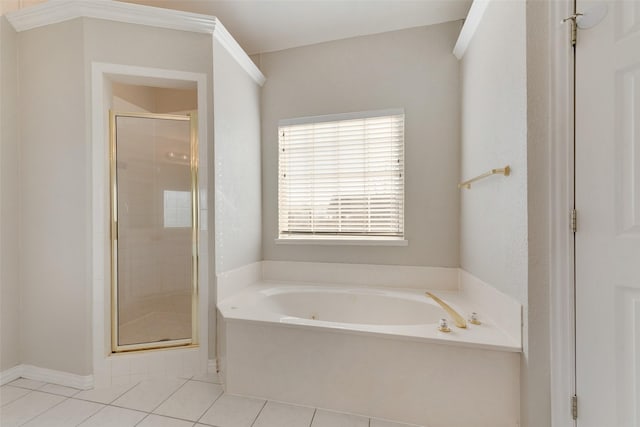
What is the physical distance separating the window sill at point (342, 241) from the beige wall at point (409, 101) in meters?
0.06

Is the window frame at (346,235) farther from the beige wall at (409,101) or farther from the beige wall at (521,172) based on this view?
the beige wall at (521,172)

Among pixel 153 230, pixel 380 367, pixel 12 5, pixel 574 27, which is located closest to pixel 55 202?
pixel 153 230

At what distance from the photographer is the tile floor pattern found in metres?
1.39

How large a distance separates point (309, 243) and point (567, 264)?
1716mm

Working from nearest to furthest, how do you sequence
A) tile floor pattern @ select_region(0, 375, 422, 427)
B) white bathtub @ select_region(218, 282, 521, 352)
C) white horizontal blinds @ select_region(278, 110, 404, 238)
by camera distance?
tile floor pattern @ select_region(0, 375, 422, 427)
white bathtub @ select_region(218, 282, 521, 352)
white horizontal blinds @ select_region(278, 110, 404, 238)

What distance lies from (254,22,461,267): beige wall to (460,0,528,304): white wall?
17cm

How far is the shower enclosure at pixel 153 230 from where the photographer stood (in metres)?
1.85

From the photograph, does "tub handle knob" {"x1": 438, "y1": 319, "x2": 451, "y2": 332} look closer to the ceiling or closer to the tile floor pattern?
the tile floor pattern

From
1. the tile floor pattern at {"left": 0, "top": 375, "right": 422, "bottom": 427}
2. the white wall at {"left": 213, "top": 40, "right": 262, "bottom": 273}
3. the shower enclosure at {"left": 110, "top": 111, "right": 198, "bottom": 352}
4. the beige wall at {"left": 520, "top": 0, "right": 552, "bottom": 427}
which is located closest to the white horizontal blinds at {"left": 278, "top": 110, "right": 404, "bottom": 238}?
the white wall at {"left": 213, "top": 40, "right": 262, "bottom": 273}

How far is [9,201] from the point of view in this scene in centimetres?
176

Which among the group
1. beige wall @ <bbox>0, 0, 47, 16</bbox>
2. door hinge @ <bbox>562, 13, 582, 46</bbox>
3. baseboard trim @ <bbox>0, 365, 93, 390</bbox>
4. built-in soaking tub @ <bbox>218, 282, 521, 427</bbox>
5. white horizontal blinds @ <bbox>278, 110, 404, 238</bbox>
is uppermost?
beige wall @ <bbox>0, 0, 47, 16</bbox>

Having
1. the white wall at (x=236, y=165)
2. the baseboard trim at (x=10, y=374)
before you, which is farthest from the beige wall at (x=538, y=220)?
the baseboard trim at (x=10, y=374)

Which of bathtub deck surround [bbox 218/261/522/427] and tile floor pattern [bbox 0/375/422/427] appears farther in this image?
tile floor pattern [bbox 0/375/422/427]

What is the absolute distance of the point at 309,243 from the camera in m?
2.42
